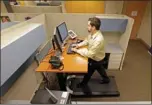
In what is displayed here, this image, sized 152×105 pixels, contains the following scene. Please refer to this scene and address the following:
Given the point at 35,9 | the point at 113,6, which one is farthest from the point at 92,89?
the point at 113,6

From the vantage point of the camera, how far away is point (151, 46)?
4.11m

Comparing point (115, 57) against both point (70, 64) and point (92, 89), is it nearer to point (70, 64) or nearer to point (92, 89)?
point (92, 89)

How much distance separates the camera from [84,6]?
5609mm

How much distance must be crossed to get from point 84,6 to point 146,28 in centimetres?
252

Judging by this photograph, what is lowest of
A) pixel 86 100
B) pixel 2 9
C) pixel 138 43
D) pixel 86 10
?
pixel 138 43

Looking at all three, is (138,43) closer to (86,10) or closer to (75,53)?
(86,10)

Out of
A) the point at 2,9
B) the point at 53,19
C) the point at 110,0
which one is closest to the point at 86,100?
the point at 53,19

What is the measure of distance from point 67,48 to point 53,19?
1.05 metres

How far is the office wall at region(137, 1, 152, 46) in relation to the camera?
448cm

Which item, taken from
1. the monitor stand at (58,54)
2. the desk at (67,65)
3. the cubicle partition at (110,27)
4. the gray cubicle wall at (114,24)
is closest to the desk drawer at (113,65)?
the cubicle partition at (110,27)

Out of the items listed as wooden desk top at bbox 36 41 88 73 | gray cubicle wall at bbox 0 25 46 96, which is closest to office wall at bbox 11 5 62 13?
wooden desk top at bbox 36 41 88 73

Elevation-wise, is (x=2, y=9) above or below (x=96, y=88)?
above

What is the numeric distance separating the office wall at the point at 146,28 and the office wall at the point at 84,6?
64.0 inches

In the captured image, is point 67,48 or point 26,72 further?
point 67,48
